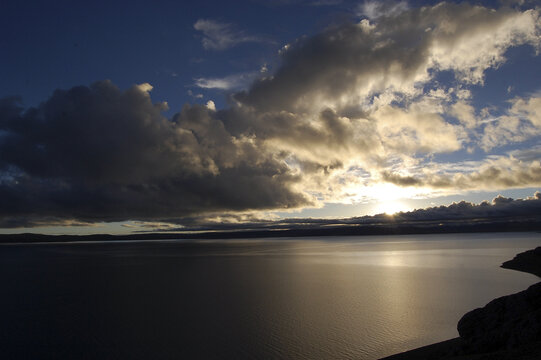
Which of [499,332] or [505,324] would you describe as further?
[505,324]

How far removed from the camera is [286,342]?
1955cm

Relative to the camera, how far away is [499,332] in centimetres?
1380

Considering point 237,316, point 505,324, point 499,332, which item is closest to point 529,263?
point 505,324

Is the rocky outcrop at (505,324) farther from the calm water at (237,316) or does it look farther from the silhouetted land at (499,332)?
the calm water at (237,316)

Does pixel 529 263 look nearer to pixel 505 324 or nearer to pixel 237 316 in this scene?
pixel 505 324

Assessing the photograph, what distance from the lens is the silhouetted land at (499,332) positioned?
497 inches

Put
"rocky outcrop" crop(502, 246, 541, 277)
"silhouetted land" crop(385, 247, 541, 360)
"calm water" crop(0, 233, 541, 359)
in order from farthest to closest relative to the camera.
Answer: "rocky outcrop" crop(502, 246, 541, 277) → "calm water" crop(0, 233, 541, 359) → "silhouetted land" crop(385, 247, 541, 360)

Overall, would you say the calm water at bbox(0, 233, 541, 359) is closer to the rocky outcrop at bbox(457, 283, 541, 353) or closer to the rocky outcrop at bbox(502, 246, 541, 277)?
the rocky outcrop at bbox(457, 283, 541, 353)

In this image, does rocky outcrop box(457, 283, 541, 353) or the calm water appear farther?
the calm water

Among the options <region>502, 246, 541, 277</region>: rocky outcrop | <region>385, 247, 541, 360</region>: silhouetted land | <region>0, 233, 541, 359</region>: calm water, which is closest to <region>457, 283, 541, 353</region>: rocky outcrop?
<region>385, 247, 541, 360</region>: silhouetted land

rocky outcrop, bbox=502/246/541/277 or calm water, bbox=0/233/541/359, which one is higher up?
calm water, bbox=0/233/541/359

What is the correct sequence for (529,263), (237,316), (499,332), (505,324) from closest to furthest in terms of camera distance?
(499,332) → (505,324) → (237,316) → (529,263)

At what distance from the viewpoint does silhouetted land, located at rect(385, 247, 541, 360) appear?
12625mm

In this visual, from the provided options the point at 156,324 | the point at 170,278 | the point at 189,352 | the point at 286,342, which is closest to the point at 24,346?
the point at 156,324
